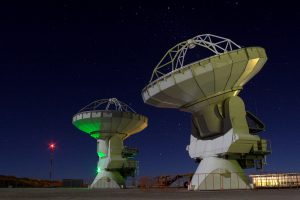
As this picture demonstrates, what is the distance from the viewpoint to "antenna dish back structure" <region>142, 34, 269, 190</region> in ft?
99.7

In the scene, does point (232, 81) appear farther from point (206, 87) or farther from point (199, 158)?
point (199, 158)

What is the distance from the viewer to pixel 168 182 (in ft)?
144

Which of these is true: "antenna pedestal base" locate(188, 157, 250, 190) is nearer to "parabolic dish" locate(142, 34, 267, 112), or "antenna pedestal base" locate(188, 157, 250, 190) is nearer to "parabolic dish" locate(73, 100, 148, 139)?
"parabolic dish" locate(142, 34, 267, 112)

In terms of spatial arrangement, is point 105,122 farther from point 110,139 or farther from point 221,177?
point 221,177

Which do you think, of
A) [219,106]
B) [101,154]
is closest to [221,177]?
[219,106]

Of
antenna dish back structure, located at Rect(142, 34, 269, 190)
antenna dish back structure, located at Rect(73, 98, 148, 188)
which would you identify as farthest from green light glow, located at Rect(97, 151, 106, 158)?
antenna dish back structure, located at Rect(142, 34, 269, 190)

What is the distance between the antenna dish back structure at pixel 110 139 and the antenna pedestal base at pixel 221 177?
81.0 ft

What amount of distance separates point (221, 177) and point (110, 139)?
91.1 feet

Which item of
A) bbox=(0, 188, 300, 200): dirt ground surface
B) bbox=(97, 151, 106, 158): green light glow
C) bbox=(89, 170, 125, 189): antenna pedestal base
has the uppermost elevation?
bbox=(97, 151, 106, 158): green light glow

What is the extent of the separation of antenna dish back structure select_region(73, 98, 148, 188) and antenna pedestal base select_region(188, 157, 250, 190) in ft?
81.0

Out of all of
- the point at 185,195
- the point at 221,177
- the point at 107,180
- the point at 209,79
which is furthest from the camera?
the point at 107,180

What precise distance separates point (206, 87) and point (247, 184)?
28.9 feet

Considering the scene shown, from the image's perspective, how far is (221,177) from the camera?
105 ft

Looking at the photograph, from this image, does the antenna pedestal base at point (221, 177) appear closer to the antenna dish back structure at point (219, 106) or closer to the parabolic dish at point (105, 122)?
the antenna dish back structure at point (219, 106)
